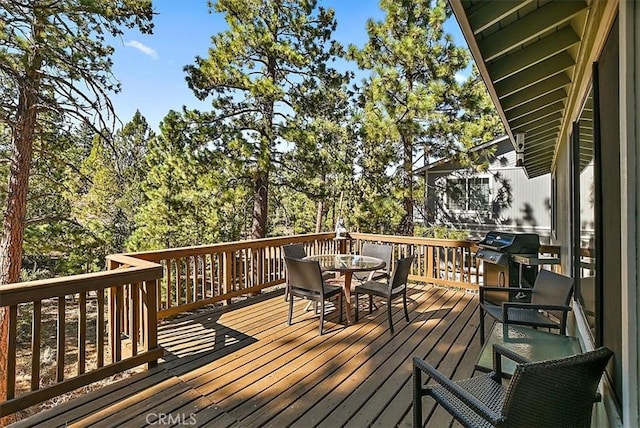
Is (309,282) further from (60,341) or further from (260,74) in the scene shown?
(260,74)

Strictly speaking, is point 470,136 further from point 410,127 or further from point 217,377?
point 217,377

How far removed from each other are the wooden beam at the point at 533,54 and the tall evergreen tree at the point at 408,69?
6.89 meters

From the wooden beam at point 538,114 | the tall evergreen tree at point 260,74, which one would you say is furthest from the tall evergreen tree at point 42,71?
the wooden beam at point 538,114

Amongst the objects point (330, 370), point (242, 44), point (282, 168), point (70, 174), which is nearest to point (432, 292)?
point (330, 370)

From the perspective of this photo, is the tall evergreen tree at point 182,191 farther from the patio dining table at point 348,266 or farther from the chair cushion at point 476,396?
the chair cushion at point 476,396

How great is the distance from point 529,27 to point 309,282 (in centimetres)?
304

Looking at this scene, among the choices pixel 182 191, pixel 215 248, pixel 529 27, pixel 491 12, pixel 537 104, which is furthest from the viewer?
pixel 182 191

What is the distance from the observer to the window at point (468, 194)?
35.7 feet

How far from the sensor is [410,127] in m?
9.63

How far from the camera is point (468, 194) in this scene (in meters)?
11.1

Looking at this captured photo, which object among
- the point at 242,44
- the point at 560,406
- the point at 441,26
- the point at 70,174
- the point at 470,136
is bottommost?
the point at 560,406

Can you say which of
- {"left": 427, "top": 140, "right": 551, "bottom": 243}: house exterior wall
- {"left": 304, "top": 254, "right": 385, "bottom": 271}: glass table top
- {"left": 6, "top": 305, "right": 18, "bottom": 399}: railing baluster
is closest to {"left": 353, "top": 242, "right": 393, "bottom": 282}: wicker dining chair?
{"left": 304, "top": 254, "right": 385, "bottom": 271}: glass table top

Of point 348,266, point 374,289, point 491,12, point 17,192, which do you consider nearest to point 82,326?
point 348,266

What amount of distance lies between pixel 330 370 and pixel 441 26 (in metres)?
9.74
